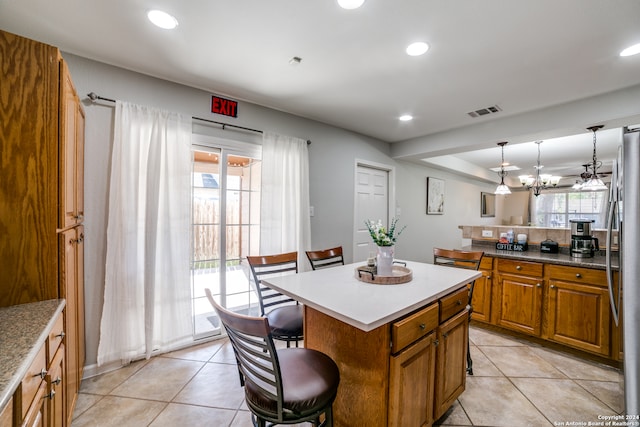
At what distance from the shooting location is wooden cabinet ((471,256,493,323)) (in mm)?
2967

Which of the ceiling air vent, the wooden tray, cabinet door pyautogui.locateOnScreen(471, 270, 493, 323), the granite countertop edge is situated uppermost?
the ceiling air vent

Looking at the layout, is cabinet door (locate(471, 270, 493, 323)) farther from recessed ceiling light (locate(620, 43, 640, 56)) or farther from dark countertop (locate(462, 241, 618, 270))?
recessed ceiling light (locate(620, 43, 640, 56))

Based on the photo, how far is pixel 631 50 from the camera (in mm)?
1895

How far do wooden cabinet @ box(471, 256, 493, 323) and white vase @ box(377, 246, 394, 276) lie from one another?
1.66 meters

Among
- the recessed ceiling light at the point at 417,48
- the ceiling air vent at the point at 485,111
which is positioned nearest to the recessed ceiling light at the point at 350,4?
the recessed ceiling light at the point at 417,48

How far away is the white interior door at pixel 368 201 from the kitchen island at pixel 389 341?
2223 mm

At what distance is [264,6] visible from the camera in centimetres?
155

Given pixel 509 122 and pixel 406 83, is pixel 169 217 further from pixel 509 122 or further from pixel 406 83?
pixel 509 122

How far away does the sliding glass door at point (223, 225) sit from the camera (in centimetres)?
272

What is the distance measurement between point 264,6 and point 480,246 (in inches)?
138

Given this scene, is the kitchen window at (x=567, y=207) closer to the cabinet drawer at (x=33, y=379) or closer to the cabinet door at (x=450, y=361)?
the cabinet door at (x=450, y=361)

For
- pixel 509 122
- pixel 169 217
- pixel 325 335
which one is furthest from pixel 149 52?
pixel 509 122

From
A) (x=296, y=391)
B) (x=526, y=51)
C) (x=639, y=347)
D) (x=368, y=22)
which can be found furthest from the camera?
(x=526, y=51)

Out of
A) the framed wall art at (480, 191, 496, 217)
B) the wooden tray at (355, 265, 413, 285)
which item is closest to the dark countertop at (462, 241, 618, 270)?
the wooden tray at (355, 265, 413, 285)
